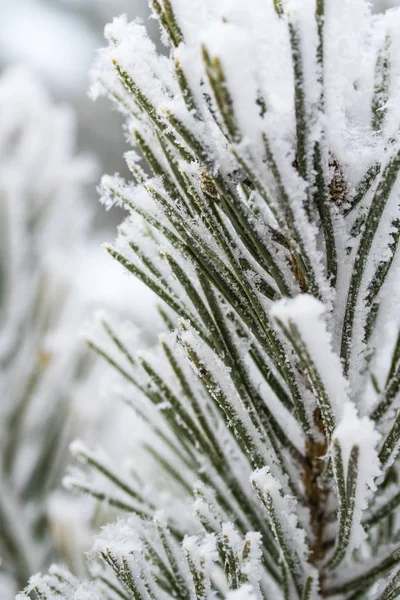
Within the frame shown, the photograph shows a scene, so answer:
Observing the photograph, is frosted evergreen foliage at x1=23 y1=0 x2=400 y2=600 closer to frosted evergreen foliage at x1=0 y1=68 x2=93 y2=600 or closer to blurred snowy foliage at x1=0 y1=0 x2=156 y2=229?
frosted evergreen foliage at x1=0 y1=68 x2=93 y2=600

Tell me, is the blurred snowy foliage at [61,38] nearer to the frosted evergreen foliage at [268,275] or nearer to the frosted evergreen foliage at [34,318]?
the frosted evergreen foliage at [34,318]

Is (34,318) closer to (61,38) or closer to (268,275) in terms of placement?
(268,275)

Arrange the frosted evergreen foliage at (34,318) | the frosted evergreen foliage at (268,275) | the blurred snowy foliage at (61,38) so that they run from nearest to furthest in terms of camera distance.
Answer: the frosted evergreen foliage at (268,275)
the frosted evergreen foliage at (34,318)
the blurred snowy foliage at (61,38)

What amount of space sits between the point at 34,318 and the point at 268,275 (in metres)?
1.29

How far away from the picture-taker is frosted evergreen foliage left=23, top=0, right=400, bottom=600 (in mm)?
408

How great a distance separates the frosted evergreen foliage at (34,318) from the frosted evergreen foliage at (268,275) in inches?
30.6

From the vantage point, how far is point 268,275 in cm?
53

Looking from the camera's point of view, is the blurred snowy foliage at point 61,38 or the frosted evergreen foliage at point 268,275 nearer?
the frosted evergreen foliage at point 268,275

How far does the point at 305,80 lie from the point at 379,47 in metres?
0.11

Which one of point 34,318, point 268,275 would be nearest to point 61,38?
point 34,318

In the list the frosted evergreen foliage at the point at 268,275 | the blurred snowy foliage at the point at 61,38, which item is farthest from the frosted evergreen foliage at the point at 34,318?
the blurred snowy foliage at the point at 61,38

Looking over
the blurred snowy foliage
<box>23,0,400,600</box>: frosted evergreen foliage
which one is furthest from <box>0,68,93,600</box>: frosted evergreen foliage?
the blurred snowy foliage

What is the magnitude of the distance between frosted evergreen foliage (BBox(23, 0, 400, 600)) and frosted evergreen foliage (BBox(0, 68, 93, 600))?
0.78m

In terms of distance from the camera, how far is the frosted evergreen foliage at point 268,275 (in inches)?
16.1
